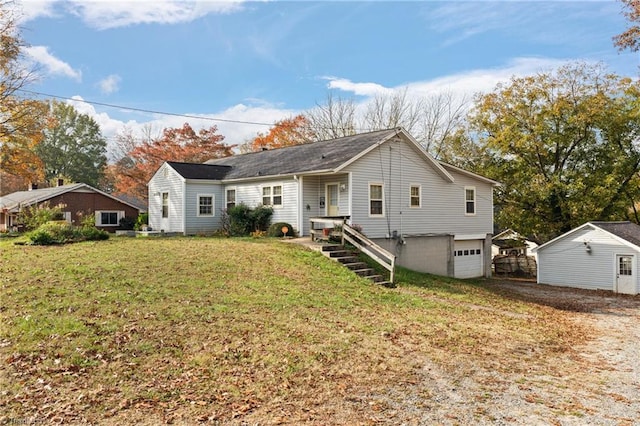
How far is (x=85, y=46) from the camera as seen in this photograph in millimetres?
14219

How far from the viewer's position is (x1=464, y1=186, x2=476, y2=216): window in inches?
940

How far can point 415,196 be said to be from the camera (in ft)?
68.5

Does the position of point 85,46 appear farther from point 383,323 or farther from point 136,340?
point 383,323

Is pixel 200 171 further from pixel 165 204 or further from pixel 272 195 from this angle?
pixel 272 195

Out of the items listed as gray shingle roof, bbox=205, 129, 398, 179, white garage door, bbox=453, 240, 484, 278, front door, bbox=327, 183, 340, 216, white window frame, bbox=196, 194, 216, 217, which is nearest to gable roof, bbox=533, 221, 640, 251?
white garage door, bbox=453, 240, 484, 278

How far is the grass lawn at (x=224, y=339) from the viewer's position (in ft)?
17.5

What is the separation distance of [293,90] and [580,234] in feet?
54.4

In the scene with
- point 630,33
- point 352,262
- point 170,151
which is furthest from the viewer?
point 170,151

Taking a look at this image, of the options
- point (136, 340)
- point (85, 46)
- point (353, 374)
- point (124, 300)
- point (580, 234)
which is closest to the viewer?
point (353, 374)

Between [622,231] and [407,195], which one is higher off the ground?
[407,195]

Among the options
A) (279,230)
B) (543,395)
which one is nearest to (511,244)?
(279,230)

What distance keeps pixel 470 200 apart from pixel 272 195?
11.1 m

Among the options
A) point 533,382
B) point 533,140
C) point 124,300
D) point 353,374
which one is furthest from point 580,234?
point 124,300

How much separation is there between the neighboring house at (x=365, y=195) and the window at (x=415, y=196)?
5 centimetres
